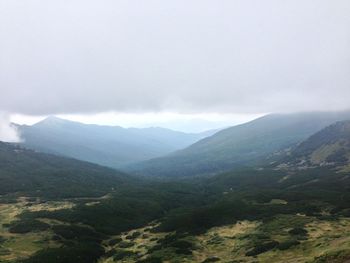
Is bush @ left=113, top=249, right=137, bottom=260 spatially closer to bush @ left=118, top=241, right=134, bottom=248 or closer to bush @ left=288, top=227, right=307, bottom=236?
bush @ left=118, top=241, right=134, bottom=248

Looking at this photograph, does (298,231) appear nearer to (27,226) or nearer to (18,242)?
(18,242)

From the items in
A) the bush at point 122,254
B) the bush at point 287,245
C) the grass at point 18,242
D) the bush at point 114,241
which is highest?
the bush at point 287,245

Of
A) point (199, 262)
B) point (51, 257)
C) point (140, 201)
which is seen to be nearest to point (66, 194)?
point (140, 201)

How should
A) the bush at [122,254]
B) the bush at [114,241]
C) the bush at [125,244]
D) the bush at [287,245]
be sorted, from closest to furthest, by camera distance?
1. the bush at [287,245]
2. the bush at [122,254]
3. the bush at [125,244]
4. the bush at [114,241]

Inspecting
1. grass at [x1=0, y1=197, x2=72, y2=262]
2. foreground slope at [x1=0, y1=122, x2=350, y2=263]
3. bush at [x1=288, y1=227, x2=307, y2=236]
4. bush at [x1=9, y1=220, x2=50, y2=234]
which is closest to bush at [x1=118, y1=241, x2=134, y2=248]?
foreground slope at [x1=0, y1=122, x2=350, y2=263]

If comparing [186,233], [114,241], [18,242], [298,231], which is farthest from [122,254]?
[298,231]

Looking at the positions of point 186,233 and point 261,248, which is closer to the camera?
point 261,248

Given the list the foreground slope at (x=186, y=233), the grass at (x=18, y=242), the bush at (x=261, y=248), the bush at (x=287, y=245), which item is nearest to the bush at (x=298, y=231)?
the foreground slope at (x=186, y=233)

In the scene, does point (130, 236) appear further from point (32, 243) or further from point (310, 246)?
point (310, 246)

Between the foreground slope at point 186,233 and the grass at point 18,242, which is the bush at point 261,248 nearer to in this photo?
the foreground slope at point 186,233

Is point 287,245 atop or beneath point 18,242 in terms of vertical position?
atop

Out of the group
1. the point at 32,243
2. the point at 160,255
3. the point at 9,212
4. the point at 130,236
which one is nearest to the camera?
the point at 160,255
